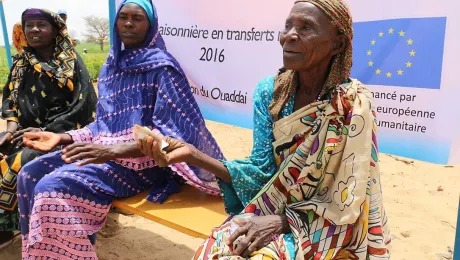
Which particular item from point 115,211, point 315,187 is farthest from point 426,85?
point 115,211

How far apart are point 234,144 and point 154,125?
11.1 ft

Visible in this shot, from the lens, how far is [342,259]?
72.1 inches

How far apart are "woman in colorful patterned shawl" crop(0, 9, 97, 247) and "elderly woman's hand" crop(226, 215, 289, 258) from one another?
1908mm

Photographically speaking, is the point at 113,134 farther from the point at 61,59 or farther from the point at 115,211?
A: the point at 115,211

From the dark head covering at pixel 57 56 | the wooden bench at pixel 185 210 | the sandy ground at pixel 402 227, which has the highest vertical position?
the dark head covering at pixel 57 56

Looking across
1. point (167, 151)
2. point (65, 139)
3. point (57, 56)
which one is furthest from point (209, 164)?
point (57, 56)

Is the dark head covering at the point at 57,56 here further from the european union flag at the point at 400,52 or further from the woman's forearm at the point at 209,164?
the european union flag at the point at 400,52

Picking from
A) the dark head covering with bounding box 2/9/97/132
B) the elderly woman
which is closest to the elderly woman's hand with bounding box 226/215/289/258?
the elderly woman

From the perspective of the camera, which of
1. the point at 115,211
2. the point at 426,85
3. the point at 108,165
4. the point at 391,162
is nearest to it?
the point at 426,85

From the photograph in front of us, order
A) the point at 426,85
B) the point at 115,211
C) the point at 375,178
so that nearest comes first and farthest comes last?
the point at 375,178 < the point at 426,85 < the point at 115,211

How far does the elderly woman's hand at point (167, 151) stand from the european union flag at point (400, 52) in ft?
3.98

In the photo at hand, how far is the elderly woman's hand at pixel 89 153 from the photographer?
230 cm

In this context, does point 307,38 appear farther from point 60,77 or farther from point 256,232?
point 60,77

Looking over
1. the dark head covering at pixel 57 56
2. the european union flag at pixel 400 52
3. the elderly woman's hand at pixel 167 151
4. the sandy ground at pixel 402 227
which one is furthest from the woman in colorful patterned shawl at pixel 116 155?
the european union flag at pixel 400 52
